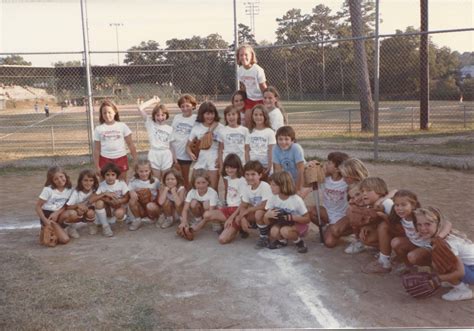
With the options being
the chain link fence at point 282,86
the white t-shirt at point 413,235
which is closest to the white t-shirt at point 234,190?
the white t-shirt at point 413,235

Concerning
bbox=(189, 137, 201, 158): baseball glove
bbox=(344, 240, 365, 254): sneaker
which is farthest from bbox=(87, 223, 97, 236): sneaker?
bbox=(344, 240, 365, 254): sneaker

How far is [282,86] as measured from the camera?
69.5 feet

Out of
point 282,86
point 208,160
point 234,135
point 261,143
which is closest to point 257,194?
point 261,143

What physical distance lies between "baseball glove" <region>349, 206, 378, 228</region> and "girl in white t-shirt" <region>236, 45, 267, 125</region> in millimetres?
2048

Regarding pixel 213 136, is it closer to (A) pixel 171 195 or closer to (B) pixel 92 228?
(A) pixel 171 195

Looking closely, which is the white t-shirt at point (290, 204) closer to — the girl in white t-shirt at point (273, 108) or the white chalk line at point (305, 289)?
the white chalk line at point (305, 289)

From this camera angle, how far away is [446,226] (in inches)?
148

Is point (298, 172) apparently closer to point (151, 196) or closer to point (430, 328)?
point (151, 196)

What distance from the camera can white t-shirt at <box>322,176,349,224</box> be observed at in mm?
4961

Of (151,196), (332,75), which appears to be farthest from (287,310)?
(332,75)

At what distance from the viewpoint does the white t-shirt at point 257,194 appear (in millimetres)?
5109

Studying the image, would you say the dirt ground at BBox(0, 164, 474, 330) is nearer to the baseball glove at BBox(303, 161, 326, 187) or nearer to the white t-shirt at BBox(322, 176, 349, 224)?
the white t-shirt at BBox(322, 176, 349, 224)

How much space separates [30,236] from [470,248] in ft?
14.6

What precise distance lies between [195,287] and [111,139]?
2776 mm
